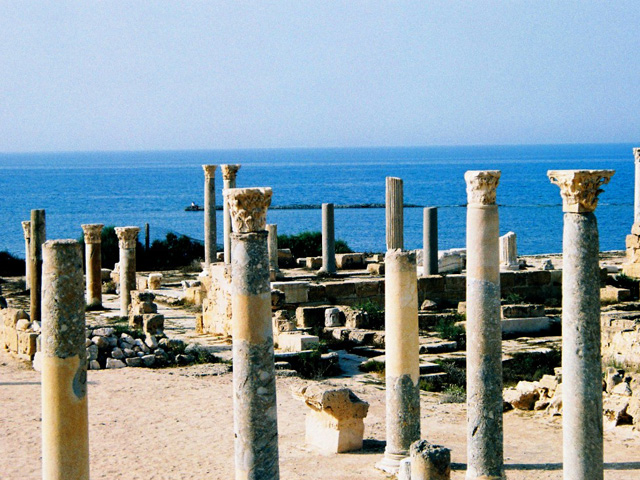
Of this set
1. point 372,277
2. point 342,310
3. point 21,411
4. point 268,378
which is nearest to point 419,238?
point 372,277

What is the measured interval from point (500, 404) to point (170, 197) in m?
110

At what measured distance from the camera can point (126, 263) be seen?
24.4 m

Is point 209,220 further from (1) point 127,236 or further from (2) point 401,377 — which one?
(2) point 401,377

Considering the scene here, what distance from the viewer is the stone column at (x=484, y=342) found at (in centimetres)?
1025

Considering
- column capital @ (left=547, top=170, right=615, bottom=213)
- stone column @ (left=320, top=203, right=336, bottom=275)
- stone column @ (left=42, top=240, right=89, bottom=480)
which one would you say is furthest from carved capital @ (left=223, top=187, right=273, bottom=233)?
stone column @ (left=320, top=203, right=336, bottom=275)

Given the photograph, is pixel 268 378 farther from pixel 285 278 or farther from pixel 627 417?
pixel 285 278

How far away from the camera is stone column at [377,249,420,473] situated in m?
11.5

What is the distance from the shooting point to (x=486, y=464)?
403 inches

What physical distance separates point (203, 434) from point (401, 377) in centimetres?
326

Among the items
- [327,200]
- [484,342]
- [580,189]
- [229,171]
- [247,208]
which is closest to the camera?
[580,189]

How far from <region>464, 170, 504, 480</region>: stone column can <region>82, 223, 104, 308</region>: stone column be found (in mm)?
15236

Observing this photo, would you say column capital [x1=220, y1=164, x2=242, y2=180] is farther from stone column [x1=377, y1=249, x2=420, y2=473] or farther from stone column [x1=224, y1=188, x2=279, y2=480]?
stone column [x1=224, y1=188, x2=279, y2=480]

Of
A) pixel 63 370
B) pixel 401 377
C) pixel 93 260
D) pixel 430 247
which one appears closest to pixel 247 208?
pixel 63 370

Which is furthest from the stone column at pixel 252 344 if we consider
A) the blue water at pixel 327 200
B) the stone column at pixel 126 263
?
the blue water at pixel 327 200
